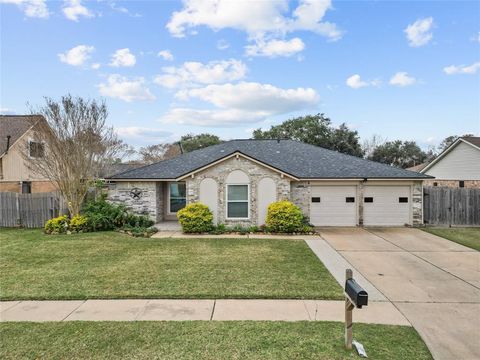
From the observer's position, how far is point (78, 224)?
1226 centimetres

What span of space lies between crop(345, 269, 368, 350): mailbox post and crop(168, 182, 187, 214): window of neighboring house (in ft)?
41.2

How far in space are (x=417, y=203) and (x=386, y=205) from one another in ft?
4.67

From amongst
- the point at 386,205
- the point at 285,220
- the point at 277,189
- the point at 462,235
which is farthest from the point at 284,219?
the point at 462,235

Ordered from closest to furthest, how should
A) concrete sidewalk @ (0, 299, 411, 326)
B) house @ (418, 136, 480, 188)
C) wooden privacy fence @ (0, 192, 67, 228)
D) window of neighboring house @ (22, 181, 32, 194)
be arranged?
concrete sidewalk @ (0, 299, 411, 326) < wooden privacy fence @ (0, 192, 67, 228) < house @ (418, 136, 480, 188) < window of neighboring house @ (22, 181, 32, 194)

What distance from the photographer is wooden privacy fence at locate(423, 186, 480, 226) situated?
13.7 metres

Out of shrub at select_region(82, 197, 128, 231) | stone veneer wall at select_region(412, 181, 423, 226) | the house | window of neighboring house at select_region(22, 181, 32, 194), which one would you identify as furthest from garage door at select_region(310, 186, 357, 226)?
window of neighboring house at select_region(22, 181, 32, 194)

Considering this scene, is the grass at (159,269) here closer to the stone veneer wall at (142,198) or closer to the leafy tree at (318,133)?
the stone veneer wall at (142,198)

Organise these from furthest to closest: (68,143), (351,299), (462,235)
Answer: (68,143), (462,235), (351,299)

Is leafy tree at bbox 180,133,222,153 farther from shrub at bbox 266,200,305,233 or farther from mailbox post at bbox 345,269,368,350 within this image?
mailbox post at bbox 345,269,368,350

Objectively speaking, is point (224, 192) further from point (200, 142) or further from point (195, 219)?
point (200, 142)

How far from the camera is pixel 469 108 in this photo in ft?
58.1

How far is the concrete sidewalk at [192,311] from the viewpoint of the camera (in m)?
4.78

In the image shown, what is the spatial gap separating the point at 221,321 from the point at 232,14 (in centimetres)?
1126

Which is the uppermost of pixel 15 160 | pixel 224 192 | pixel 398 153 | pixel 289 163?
pixel 398 153
